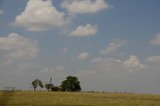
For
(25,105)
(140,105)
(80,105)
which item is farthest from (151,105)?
(25,105)

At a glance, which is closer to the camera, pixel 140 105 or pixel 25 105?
pixel 25 105

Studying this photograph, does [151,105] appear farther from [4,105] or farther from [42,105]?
[4,105]

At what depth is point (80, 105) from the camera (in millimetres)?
68062

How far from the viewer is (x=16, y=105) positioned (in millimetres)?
62719

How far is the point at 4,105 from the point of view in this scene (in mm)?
59688

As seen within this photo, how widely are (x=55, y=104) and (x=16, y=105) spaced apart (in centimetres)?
868

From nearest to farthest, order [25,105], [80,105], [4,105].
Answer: [4,105] → [25,105] → [80,105]

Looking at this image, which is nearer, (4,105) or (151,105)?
(4,105)

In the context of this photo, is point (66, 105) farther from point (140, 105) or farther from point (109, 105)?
point (140, 105)

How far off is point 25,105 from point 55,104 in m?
6.97

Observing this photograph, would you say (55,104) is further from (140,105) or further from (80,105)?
(140,105)

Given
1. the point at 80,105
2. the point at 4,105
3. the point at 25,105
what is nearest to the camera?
the point at 4,105

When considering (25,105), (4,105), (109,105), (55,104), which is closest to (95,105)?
(109,105)

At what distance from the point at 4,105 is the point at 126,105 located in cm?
2319
